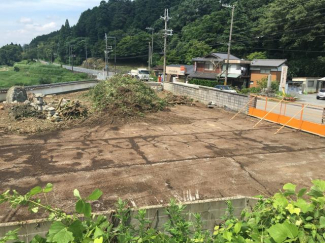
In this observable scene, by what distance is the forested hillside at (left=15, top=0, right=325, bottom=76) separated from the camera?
158 feet

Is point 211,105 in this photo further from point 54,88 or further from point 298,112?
point 54,88

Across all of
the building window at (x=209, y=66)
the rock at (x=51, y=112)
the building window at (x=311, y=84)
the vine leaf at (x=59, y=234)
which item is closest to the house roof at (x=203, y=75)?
the building window at (x=209, y=66)

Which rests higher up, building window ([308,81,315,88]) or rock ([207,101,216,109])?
building window ([308,81,315,88])

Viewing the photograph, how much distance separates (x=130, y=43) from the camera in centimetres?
9038

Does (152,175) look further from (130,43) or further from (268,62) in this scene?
(130,43)

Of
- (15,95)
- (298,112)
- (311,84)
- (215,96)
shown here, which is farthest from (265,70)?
(15,95)

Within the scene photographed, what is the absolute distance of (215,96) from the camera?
21031mm

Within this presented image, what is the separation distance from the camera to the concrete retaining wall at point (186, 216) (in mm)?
4012

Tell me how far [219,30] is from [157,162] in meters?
62.7

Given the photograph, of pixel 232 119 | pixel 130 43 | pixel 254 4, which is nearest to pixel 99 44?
pixel 130 43

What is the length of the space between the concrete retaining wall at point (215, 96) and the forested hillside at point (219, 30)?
1520cm

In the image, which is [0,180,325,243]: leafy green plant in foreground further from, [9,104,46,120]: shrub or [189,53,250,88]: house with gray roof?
[189,53,250,88]: house with gray roof

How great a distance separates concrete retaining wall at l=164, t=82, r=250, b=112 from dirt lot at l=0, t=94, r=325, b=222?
4.39 meters

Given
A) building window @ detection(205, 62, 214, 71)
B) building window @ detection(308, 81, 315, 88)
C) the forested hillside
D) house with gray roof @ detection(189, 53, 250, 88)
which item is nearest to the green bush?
the forested hillside
